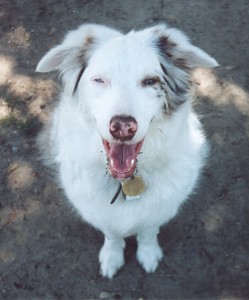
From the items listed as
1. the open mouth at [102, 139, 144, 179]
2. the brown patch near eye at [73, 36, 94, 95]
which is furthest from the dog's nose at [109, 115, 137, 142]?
the brown patch near eye at [73, 36, 94, 95]

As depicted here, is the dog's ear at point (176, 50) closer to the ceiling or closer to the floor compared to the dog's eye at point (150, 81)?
closer to the ceiling

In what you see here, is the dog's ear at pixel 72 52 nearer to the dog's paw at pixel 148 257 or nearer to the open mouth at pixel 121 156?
the open mouth at pixel 121 156

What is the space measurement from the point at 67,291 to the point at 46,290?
16 cm

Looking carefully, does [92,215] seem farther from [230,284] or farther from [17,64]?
[17,64]

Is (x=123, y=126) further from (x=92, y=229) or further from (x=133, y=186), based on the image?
(x=92, y=229)

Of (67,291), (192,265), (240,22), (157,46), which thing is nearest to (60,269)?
(67,291)

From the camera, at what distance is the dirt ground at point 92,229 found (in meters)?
3.68

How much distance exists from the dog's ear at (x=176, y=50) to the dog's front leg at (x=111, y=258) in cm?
155

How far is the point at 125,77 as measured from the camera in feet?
8.21

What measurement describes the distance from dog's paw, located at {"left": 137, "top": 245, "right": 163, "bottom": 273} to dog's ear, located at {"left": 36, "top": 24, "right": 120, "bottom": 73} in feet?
5.32

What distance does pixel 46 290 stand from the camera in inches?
144

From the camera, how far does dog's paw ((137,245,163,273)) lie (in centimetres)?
370

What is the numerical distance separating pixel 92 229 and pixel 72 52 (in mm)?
1704

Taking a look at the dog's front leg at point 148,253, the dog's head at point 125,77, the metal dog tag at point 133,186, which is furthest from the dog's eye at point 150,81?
the dog's front leg at point 148,253
